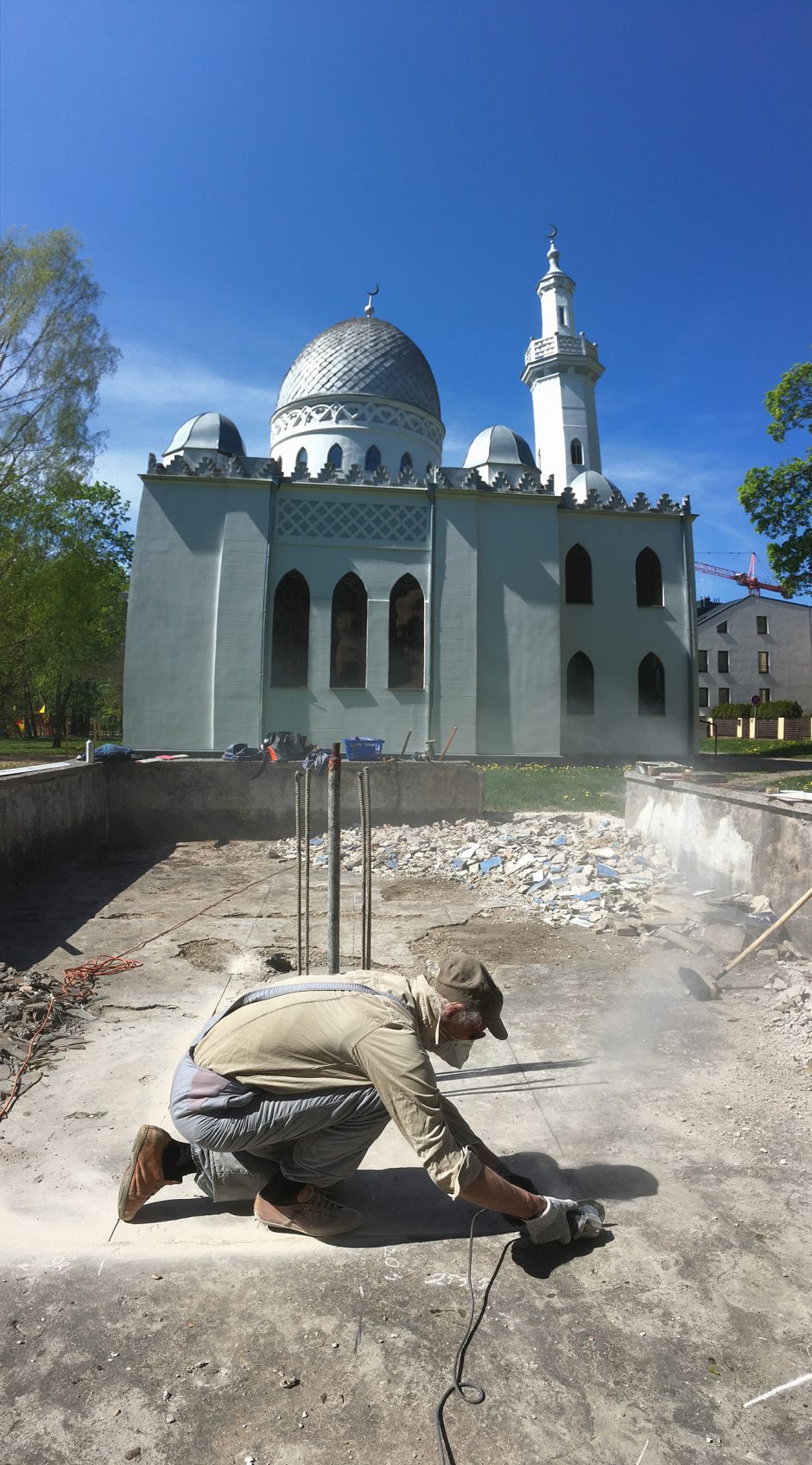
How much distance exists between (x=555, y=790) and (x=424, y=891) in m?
7.53

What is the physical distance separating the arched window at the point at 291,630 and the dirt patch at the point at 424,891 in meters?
12.5

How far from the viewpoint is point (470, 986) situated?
265cm

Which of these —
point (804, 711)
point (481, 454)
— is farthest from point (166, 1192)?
point (804, 711)

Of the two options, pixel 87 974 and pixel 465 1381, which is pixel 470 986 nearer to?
pixel 465 1381

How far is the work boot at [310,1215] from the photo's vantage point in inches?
113

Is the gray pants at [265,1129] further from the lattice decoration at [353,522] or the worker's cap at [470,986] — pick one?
the lattice decoration at [353,522]

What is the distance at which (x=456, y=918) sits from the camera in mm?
7594

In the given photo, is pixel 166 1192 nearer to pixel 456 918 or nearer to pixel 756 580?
pixel 456 918

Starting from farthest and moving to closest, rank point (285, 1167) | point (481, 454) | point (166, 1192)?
point (481, 454), point (166, 1192), point (285, 1167)

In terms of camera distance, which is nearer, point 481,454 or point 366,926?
point 366,926

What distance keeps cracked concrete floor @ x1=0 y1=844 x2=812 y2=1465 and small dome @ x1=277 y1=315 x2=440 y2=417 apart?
24.6 meters

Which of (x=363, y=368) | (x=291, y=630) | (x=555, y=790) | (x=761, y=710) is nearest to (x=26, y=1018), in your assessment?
(x=555, y=790)

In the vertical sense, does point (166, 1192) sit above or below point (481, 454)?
below

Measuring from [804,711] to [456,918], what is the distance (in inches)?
1817
